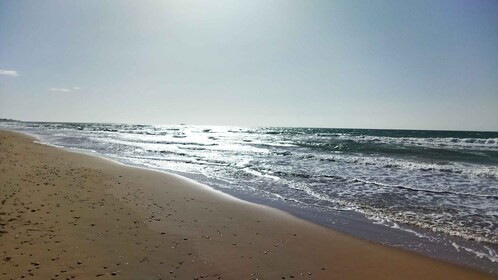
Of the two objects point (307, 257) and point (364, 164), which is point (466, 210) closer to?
point (307, 257)

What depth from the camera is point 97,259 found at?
5.35 meters

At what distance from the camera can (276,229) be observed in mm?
7824

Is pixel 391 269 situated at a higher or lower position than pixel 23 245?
lower

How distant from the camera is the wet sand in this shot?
17.0 ft

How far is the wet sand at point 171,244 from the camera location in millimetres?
5191

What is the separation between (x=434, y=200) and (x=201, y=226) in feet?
28.3

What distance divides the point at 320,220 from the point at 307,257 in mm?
2916

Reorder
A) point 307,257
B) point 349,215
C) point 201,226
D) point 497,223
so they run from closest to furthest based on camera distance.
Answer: point 307,257 → point 201,226 → point 497,223 → point 349,215

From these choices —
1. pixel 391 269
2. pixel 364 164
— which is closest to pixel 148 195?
pixel 391 269

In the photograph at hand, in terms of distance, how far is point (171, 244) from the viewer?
6.30m

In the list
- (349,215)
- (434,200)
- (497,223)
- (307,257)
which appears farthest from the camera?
(434,200)

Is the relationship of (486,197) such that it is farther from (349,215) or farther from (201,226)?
(201,226)

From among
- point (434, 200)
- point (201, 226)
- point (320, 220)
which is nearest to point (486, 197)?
point (434, 200)

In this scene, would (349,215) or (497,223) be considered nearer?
(497,223)
